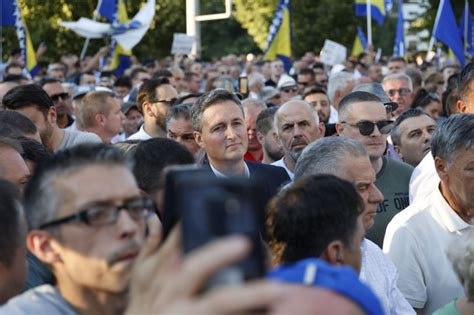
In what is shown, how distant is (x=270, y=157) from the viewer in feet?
29.2

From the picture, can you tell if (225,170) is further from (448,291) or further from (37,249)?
(37,249)

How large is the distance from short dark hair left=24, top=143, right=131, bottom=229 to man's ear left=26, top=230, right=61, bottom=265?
0.03 m

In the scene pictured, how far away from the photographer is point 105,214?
283 centimetres

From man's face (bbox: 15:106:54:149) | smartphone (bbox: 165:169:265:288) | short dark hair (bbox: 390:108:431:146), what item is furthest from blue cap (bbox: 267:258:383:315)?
short dark hair (bbox: 390:108:431:146)

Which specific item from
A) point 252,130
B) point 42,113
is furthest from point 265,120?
point 42,113

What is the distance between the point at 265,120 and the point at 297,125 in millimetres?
697

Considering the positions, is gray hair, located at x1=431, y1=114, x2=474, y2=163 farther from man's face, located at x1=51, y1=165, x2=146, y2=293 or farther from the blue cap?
the blue cap

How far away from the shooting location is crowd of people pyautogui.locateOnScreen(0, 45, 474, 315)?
2.21 metres

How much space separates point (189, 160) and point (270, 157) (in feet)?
14.2

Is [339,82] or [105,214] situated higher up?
[105,214]

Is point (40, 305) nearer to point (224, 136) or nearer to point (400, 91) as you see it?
point (224, 136)

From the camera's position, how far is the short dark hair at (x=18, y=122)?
6.57 m

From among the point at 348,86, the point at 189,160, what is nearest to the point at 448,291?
the point at 189,160

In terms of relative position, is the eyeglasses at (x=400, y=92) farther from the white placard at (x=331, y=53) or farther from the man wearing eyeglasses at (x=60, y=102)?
the white placard at (x=331, y=53)
